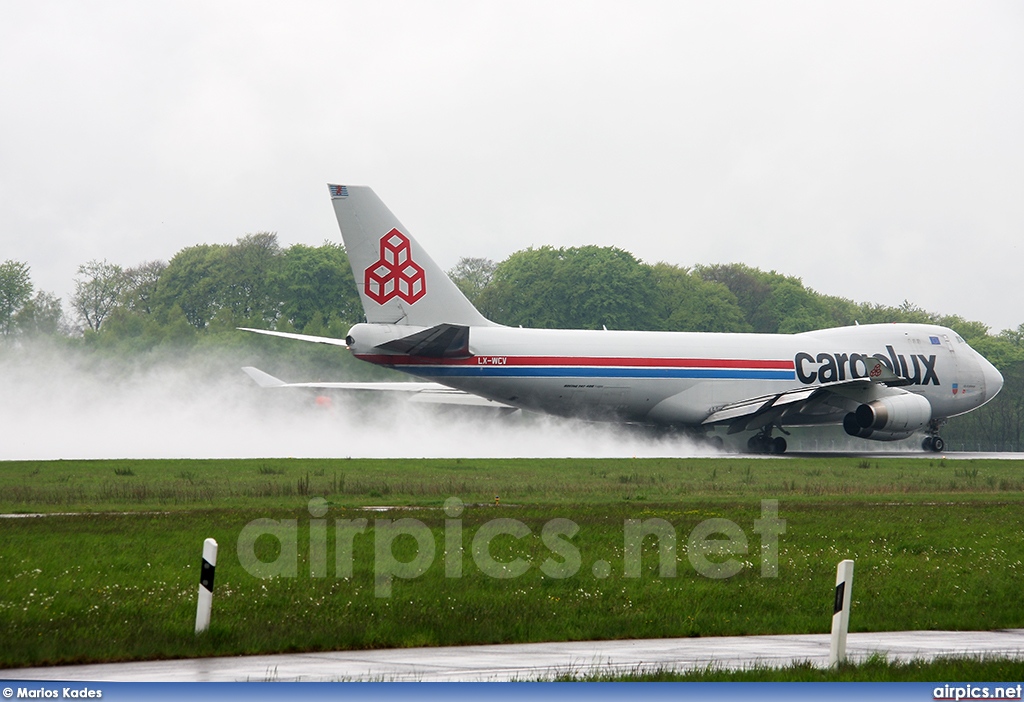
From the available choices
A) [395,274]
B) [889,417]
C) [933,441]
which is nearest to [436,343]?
[395,274]

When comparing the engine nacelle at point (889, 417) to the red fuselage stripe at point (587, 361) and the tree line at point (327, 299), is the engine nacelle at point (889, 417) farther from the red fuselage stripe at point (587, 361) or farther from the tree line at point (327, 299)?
the tree line at point (327, 299)

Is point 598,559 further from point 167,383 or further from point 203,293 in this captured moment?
point 203,293

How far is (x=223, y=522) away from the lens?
19.4m

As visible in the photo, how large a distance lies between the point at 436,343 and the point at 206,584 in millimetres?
28900

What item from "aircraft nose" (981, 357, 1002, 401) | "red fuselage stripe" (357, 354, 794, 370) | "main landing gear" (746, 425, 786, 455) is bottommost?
"main landing gear" (746, 425, 786, 455)

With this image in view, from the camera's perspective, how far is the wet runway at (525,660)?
9.45 metres

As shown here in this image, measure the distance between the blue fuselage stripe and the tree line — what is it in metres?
50.3

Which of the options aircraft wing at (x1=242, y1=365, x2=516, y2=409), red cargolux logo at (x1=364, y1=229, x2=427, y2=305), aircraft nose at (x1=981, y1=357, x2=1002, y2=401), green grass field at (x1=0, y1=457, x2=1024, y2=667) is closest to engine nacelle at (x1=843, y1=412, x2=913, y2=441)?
aircraft nose at (x1=981, y1=357, x2=1002, y2=401)

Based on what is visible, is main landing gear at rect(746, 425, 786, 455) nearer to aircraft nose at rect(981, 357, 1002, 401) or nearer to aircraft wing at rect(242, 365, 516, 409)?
aircraft wing at rect(242, 365, 516, 409)

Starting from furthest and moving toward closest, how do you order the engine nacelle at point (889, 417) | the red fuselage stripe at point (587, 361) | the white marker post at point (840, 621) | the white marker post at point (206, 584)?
the engine nacelle at point (889, 417) → the red fuselage stripe at point (587, 361) → the white marker post at point (206, 584) → the white marker post at point (840, 621)

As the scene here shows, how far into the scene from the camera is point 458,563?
16078 millimetres

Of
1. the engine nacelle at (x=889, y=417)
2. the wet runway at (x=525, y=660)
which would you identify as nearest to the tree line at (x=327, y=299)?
the engine nacelle at (x=889, y=417)

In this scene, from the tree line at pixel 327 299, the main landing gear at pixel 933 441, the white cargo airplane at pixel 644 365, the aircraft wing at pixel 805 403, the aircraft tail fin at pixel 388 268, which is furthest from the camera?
the tree line at pixel 327 299

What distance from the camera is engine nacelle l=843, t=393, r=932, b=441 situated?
44.6 meters
